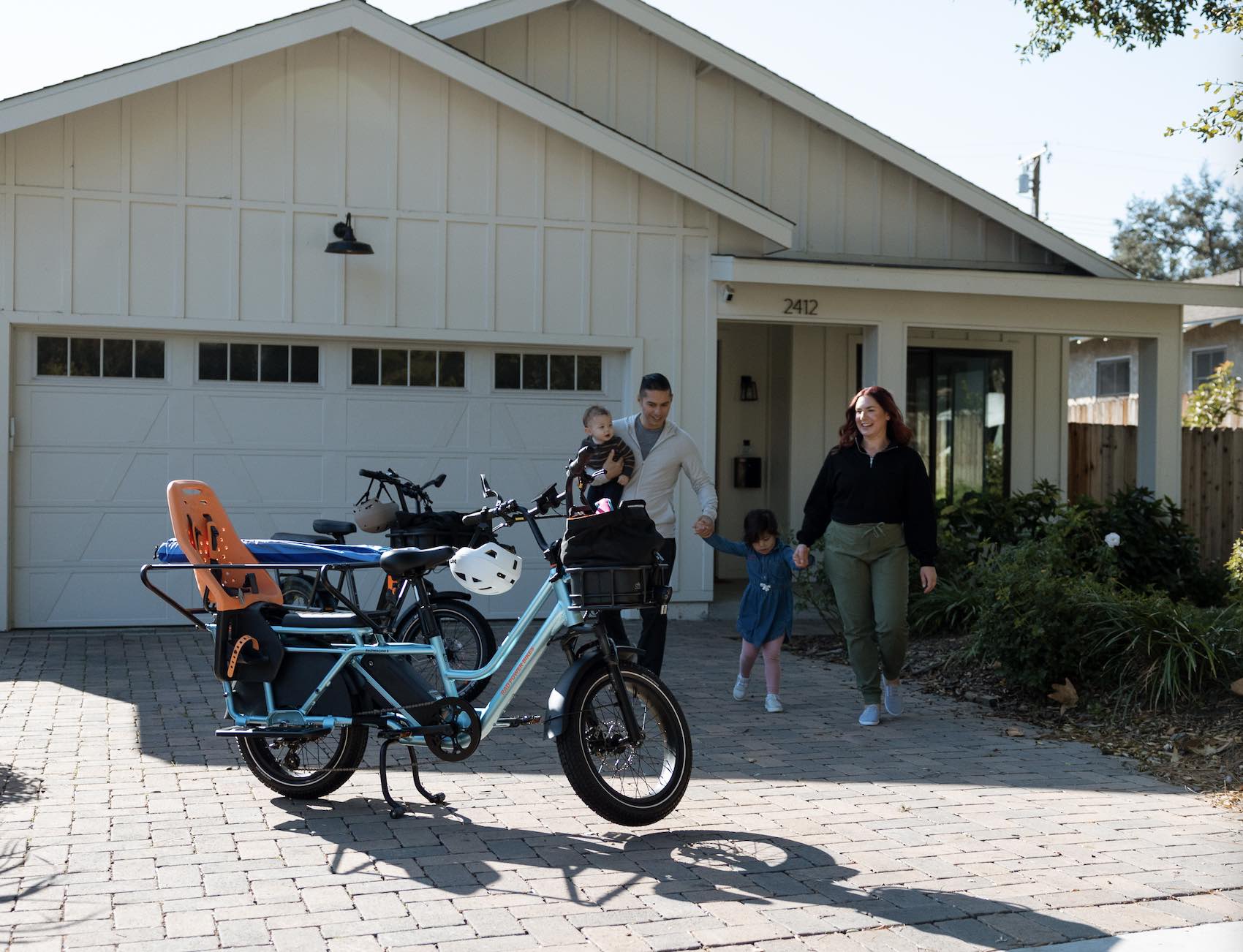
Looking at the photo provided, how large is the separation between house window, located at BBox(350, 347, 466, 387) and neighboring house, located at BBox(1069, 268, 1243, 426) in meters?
12.3

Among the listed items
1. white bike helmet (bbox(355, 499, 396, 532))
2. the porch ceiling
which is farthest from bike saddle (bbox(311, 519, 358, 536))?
the porch ceiling

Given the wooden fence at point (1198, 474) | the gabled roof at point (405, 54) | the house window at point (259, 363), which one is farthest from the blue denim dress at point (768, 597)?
the wooden fence at point (1198, 474)

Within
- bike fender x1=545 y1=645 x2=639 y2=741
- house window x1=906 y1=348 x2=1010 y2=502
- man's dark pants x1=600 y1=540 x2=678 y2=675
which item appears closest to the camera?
bike fender x1=545 y1=645 x2=639 y2=741

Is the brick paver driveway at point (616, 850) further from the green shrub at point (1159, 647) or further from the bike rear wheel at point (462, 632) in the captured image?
the green shrub at point (1159, 647)

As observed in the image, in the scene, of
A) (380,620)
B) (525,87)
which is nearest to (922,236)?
(525,87)

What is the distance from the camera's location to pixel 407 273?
11242mm

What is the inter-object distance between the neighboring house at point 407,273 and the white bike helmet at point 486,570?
6.06 meters

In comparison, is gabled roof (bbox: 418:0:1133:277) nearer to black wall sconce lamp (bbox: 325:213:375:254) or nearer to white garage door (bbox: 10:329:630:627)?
black wall sconce lamp (bbox: 325:213:375:254)

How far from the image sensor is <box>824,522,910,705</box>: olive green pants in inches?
293

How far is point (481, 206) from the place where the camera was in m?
11.5

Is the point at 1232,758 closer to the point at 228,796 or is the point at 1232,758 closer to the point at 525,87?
the point at 228,796

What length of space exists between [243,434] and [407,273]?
1.88 m

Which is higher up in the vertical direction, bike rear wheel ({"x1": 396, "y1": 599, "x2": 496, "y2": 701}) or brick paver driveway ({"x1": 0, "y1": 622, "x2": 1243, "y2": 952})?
bike rear wheel ({"x1": 396, "y1": 599, "x2": 496, "y2": 701})

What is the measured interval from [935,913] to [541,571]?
770 cm
